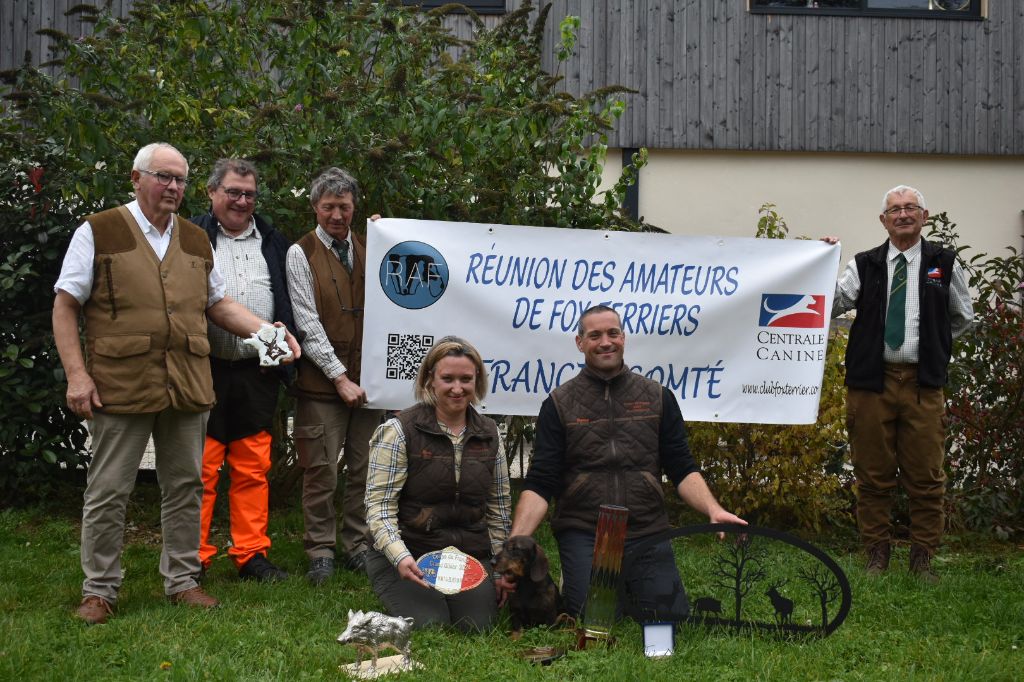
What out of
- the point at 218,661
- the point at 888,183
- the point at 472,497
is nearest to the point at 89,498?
the point at 218,661

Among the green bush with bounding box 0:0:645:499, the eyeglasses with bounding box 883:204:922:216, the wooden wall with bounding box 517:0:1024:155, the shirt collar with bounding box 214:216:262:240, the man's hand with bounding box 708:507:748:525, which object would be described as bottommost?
the man's hand with bounding box 708:507:748:525

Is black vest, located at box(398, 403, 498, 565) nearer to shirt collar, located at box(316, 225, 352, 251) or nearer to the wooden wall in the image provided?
shirt collar, located at box(316, 225, 352, 251)

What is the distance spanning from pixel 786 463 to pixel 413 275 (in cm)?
254

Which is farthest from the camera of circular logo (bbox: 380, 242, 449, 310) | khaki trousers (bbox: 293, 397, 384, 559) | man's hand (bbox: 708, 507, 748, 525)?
circular logo (bbox: 380, 242, 449, 310)

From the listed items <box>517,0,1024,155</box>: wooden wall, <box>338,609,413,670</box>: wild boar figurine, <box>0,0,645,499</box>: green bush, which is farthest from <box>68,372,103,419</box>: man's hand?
<box>517,0,1024,155</box>: wooden wall

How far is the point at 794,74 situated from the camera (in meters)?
12.3

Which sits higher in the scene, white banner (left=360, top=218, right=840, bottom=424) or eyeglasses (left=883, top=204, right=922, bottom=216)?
eyeglasses (left=883, top=204, right=922, bottom=216)

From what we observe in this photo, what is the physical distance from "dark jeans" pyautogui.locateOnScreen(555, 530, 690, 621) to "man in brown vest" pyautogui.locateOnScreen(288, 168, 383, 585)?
121 cm

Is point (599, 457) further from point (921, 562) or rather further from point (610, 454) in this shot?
point (921, 562)

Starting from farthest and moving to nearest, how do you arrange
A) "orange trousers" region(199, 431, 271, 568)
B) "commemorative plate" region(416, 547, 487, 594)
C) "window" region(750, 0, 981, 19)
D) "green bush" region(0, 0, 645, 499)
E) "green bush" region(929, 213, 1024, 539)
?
"window" region(750, 0, 981, 19) → "green bush" region(929, 213, 1024, 539) → "green bush" region(0, 0, 645, 499) → "orange trousers" region(199, 431, 271, 568) → "commemorative plate" region(416, 547, 487, 594)

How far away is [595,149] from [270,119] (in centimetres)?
185

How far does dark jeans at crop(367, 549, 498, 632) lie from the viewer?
4.27 m

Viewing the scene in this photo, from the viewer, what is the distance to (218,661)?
12.2 feet

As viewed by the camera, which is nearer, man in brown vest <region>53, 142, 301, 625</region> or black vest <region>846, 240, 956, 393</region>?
man in brown vest <region>53, 142, 301, 625</region>
